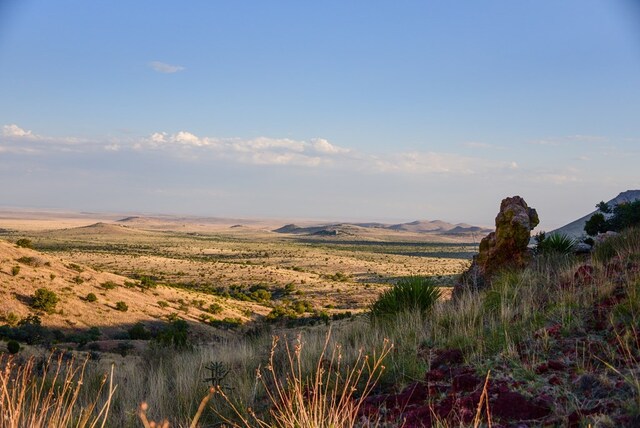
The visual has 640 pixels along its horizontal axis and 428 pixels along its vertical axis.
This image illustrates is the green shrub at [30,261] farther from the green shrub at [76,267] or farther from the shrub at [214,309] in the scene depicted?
the shrub at [214,309]

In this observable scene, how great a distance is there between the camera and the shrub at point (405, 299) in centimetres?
1141

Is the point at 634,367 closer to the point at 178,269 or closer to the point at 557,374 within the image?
the point at 557,374

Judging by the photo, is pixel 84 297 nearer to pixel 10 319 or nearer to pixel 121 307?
pixel 121 307

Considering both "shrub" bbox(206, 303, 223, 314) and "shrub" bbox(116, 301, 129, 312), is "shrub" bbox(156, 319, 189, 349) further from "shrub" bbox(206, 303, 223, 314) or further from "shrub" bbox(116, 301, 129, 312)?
"shrub" bbox(206, 303, 223, 314)

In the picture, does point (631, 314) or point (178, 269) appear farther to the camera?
point (178, 269)

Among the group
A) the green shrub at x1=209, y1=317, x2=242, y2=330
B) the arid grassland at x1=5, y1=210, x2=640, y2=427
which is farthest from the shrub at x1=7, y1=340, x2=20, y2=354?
the green shrub at x1=209, y1=317, x2=242, y2=330

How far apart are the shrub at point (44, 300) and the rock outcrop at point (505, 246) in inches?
855

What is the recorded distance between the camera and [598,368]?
17.1ft

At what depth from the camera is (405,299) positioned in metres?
11.6

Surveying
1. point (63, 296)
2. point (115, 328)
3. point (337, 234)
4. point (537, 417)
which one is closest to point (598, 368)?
point (537, 417)

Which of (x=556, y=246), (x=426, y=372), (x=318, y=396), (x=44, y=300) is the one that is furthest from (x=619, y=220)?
(x=44, y=300)

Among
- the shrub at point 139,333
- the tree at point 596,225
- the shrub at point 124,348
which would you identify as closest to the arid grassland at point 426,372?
the shrub at point 124,348

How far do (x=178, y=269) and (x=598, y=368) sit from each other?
204 feet

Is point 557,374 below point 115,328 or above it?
above
